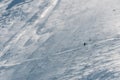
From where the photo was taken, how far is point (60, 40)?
8.52 m

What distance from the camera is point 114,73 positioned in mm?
6910

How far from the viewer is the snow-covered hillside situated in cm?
746

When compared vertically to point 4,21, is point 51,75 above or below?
below

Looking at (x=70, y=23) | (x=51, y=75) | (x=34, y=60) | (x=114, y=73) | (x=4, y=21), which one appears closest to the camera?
(x=114, y=73)

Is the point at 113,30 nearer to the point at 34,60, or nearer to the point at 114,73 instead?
the point at 114,73

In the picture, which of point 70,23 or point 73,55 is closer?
point 73,55

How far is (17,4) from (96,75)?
14.6 ft

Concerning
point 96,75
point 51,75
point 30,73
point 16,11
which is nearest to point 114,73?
point 96,75

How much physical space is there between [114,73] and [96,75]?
41 centimetres

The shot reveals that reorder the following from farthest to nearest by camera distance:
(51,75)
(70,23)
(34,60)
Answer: (70,23) → (34,60) → (51,75)

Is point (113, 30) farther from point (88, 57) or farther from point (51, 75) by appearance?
point (51, 75)

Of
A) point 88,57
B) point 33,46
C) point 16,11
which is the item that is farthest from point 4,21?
point 88,57

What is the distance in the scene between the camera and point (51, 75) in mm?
7508

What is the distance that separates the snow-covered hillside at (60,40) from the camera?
24.5 feet
